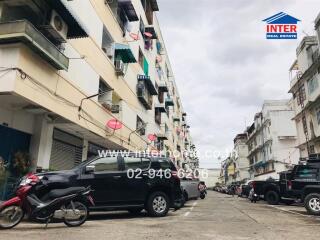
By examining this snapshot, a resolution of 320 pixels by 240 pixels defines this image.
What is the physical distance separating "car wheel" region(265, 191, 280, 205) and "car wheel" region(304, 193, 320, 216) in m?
7.10

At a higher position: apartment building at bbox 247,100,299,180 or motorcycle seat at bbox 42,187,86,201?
apartment building at bbox 247,100,299,180

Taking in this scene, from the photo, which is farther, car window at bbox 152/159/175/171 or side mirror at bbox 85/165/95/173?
car window at bbox 152/159/175/171

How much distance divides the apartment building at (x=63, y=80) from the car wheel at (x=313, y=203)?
9978mm

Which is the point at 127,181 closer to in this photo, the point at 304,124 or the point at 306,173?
the point at 306,173

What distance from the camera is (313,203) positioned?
1362 centimetres

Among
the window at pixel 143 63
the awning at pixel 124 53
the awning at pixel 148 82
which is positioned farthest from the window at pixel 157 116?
the awning at pixel 124 53

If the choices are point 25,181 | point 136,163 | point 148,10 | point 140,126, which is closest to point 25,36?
point 25,181

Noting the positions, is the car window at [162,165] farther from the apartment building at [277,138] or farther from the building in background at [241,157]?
the building in background at [241,157]

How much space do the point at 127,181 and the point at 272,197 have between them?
44.1ft

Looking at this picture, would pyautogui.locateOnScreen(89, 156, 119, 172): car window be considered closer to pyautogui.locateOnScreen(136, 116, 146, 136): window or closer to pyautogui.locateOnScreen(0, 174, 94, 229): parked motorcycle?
pyautogui.locateOnScreen(0, 174, 94, 229): parked motorcycle

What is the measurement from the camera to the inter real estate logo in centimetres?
1286

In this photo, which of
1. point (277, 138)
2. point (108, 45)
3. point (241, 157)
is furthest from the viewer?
point (241, 157)

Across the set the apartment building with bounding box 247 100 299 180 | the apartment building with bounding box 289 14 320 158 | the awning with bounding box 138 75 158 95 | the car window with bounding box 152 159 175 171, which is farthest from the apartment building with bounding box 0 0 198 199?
the apartment building with bounding box 247 100 299 180

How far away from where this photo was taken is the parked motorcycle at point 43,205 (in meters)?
7.76
